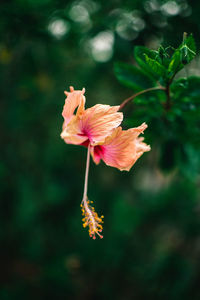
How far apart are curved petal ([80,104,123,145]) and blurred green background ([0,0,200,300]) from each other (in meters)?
1.25

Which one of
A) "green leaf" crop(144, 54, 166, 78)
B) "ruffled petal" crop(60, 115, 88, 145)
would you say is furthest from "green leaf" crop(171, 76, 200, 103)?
"ruffled petal" crop(60, 115, 88, 145)

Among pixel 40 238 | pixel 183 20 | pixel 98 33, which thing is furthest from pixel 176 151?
pixel 40 238

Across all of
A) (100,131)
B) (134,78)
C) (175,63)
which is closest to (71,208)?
(134,78)

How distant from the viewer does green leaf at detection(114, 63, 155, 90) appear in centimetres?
104

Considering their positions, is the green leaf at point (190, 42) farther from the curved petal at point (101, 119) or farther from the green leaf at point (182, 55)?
the curved petal at point (101, 119)

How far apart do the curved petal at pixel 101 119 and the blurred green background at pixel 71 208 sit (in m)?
1.25

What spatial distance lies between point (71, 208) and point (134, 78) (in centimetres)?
284

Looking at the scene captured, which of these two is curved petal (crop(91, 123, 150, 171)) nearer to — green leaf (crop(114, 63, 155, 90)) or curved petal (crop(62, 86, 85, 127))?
curved petal (crop(62, 86, 85, 127))

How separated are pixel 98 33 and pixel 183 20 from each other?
554 millimetres

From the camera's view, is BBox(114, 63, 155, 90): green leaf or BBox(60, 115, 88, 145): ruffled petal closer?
BBox(60, 115, 88, 145): ruffled petal

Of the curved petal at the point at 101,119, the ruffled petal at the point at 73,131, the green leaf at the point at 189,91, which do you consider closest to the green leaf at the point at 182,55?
the green leaf at the point at 189,91

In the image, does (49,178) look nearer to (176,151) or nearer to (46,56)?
(46,56)

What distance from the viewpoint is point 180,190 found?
2.87 metres

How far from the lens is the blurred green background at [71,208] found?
2637 mm
